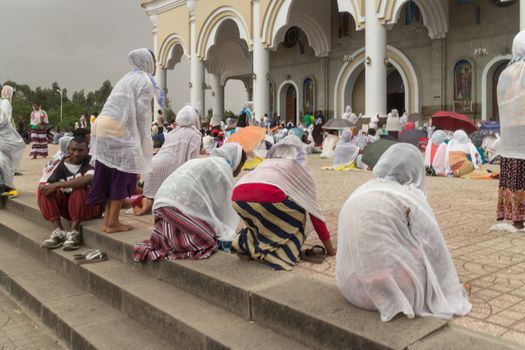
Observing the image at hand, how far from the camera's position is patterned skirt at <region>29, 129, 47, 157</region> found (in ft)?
45.8

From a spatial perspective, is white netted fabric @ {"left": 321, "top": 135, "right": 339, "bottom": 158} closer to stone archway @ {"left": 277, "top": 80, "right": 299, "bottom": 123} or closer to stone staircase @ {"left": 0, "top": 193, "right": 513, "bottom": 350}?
stone archway @ {"left": 277, "top": 80, "right": 299, "bottom": 123}

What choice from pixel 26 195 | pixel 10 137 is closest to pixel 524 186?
pixel 26 195

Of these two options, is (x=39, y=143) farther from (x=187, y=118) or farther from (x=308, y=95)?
(x=308, y=95)

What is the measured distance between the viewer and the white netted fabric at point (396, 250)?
2213 mm

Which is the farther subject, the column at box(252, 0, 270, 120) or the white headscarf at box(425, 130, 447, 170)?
the column at box(252, 0, 270, 120)

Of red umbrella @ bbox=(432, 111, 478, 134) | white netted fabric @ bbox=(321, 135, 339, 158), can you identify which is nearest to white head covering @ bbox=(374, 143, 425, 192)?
red umbrella @ bbox=(432, 111, 478, 134)

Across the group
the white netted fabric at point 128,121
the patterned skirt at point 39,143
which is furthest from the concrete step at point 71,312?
the patterned skirt at point 39,143

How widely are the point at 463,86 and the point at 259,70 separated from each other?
717cm

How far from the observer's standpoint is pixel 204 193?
3541 mm

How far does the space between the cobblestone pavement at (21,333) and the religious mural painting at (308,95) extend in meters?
19.2

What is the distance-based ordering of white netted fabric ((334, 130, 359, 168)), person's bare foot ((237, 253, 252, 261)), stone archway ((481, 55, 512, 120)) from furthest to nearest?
stone archway ((481, 55, 512, 120))
white netted fabric ((334, 130, 359, 168))
person's bare foot ((237, 253, 252, 261))

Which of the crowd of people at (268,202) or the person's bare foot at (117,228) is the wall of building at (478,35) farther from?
the person's bare foot at (117,228)

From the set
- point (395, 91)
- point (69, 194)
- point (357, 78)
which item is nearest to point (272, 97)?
point (357, 78)

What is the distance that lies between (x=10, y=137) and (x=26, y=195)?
3.00 feet
